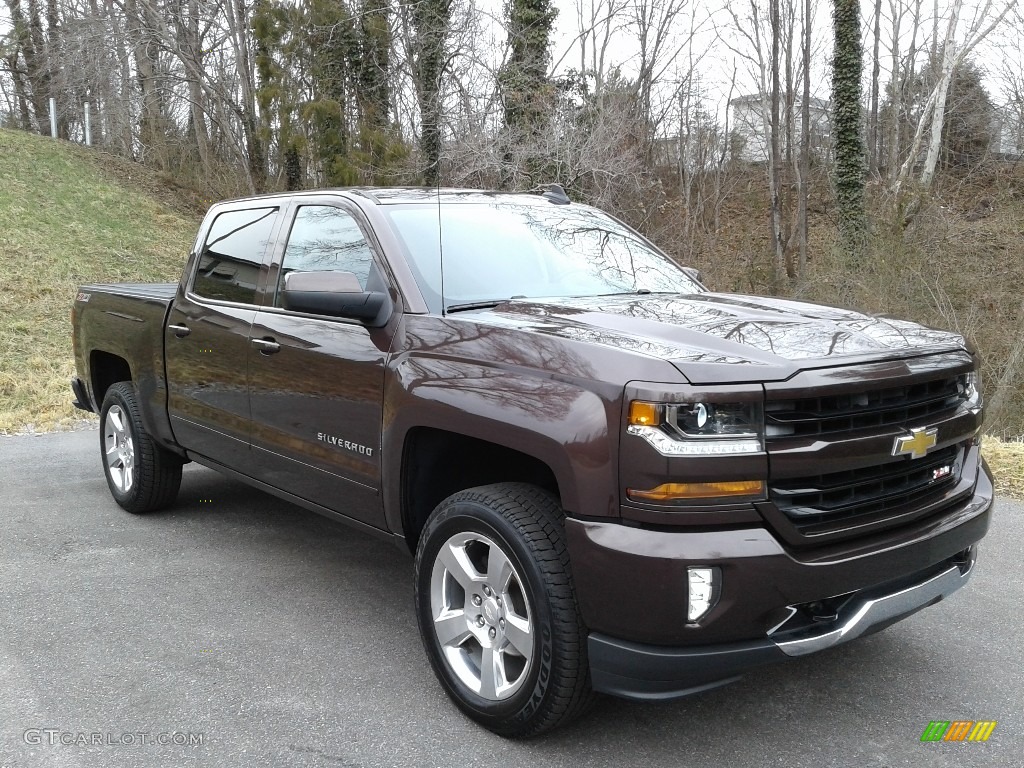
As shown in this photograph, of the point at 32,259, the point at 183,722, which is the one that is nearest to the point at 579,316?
the point at 183,722

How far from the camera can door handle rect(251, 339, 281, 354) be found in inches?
163

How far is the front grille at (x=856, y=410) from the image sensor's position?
2607 mm

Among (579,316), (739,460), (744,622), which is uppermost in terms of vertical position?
(579,316)

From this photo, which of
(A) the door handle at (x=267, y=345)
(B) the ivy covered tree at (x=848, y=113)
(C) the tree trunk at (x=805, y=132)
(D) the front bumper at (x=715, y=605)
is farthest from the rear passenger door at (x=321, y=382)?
(C) the tree trunk at (x=805, y=132)

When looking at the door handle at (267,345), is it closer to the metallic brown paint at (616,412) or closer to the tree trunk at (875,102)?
the metallic brown paint at (616,412)

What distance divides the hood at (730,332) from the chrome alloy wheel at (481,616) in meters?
0.81

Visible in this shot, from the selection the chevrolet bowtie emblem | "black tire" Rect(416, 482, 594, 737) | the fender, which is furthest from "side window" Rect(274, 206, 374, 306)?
the chevrolet bowtie emblem

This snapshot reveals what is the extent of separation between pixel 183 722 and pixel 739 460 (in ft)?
6.93

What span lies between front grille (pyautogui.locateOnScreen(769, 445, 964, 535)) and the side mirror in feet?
5.61

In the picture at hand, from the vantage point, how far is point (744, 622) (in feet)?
8.46

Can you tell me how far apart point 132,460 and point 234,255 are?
5.40ft

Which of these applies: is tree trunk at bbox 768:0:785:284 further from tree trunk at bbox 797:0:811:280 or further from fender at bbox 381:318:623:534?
fender at bbox 381:318:623:534

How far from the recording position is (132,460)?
18.3ft

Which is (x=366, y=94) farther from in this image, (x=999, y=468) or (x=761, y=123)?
A: (x=999, y=468)
